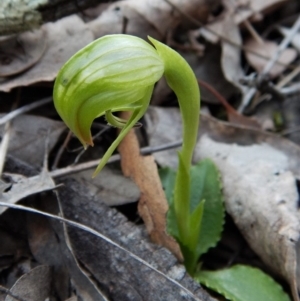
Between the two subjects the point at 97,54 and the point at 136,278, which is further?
the point at 136,278

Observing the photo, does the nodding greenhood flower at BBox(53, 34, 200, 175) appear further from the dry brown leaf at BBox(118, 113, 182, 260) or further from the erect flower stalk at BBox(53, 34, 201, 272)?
the dry brown leaf at BBox(118, 113, 182, 260)

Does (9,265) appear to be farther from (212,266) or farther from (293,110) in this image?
(293,110)

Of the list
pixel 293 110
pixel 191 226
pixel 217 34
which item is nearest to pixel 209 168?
pixel 191 226

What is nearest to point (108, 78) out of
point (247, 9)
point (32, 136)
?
point (32, 136)

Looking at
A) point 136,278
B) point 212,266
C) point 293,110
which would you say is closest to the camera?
point 136,278

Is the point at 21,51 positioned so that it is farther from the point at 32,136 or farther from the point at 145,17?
the point at 145,17

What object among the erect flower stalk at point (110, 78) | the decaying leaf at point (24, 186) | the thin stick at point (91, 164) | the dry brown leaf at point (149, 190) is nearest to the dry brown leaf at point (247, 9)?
the thin stick at point (91, 164)
